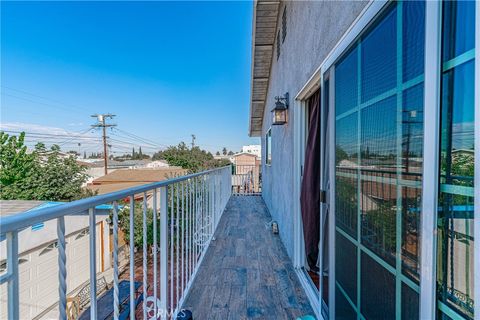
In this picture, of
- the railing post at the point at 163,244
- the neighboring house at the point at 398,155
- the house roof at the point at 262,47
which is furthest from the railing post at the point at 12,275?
the house roof at the point at 262,47

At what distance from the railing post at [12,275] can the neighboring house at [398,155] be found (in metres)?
1.19

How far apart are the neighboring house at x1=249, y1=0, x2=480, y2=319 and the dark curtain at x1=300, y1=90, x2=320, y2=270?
0.36 m

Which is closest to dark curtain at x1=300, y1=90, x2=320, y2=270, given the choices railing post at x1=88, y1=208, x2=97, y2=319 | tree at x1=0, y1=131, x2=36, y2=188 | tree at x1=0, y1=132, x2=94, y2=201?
railing post at x1=88, y1=208, x2=97, y2=319

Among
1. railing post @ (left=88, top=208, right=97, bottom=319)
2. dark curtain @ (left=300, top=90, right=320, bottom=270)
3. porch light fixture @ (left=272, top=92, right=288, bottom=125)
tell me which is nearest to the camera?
railing post @ (left=88, top=208, right=97, bottom=319)

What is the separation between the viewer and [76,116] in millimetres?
25484

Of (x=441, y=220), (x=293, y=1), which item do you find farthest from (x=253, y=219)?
(x=441, y=220)

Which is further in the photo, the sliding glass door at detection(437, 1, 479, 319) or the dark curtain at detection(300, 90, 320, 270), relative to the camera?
the dark curtain at detection(300, 90, 320, 270)

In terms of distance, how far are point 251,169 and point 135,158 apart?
122 feet

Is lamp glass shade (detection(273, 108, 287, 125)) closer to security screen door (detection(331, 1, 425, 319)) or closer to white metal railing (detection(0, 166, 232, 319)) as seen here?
white metal railing (detection(0, 166, 232, 319))

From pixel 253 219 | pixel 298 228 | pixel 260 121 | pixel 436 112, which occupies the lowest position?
pixel 253 219

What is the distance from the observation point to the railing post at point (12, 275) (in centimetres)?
58

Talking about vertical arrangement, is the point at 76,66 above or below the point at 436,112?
above

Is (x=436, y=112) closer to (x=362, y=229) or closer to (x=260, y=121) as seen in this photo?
(x=362, y=229)

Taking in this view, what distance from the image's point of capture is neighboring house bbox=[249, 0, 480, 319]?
72 cm
